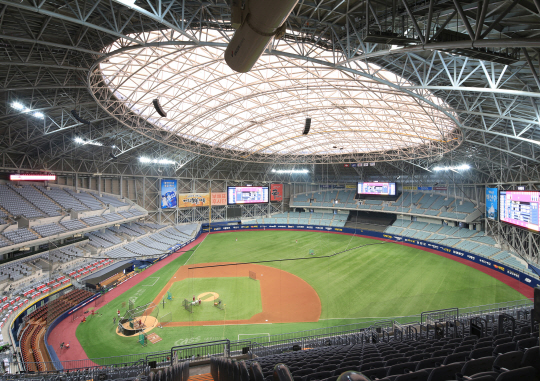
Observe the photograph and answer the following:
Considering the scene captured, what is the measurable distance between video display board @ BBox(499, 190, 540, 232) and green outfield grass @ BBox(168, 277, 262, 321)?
2134 cm

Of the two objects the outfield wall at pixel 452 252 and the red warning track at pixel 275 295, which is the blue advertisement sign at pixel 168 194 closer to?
the outfield wall at pixel 452 252

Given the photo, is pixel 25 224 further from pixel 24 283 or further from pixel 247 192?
pixel 247 192

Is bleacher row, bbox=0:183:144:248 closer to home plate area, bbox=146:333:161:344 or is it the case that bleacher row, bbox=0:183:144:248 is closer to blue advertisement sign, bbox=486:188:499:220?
home plate area, bbox=146:333:161:344

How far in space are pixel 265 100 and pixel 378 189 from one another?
91.2ft

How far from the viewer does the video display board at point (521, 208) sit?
731 inches

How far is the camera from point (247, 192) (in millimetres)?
48875

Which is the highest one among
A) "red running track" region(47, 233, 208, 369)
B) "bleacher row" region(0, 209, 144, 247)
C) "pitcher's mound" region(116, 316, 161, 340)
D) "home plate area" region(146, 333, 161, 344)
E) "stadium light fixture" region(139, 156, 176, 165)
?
"stadium light fixture" region(139, 156, 176, 165)

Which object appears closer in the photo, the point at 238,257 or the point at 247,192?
the point at 238,257

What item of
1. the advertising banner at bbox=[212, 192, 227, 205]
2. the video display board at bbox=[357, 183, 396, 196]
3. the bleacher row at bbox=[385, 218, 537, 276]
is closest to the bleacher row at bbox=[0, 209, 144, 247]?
the advertising banner at bbox=[212, 192, 227, 205]

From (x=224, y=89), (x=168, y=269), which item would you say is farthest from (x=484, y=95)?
(x=168, y=269)

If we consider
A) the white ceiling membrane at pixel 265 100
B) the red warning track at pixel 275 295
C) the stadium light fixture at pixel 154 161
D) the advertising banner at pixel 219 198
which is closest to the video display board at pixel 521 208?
the white ceiling membrane at pixel 265 100

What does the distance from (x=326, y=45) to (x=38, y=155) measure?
3222 cm

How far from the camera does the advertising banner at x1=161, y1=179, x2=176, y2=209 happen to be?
1702 inches

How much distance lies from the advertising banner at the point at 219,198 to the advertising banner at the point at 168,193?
23.4 feet
